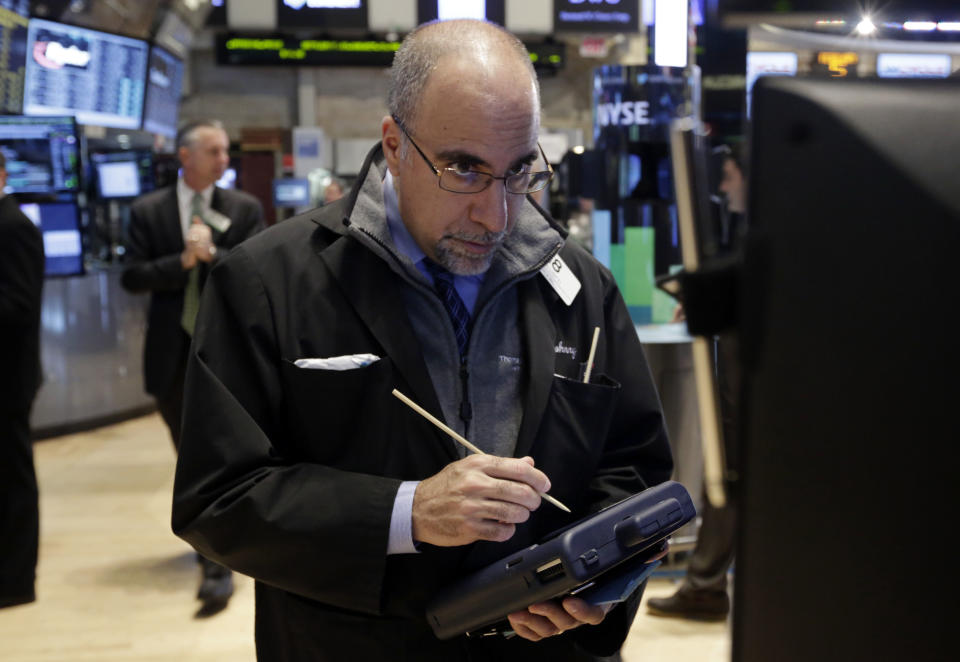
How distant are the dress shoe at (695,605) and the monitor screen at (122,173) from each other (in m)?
6.28

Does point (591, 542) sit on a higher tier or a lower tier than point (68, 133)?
lower

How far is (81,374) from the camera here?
744 cm

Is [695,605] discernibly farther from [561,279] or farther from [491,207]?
[491,207]

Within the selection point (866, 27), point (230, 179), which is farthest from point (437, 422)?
point (230, 179)

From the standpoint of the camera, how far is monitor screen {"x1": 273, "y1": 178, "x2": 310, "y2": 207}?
34.3ft

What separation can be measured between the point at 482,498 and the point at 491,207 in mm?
439

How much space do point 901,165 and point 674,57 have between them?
415 cm

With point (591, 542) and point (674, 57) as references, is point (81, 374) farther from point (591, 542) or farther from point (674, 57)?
point (591, 542)

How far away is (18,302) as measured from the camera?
3.59 m

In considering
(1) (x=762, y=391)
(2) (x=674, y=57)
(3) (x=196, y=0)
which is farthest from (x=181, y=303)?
(3) (x=196, y=0)

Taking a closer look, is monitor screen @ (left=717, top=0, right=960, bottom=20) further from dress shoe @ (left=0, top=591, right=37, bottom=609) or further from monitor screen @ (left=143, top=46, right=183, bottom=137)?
monitor screen @ (left=143, top=46, right=183, bottom=137)

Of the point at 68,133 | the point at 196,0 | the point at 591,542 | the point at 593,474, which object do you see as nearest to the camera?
the point at 591,542

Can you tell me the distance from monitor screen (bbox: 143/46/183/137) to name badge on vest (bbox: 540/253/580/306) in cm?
731

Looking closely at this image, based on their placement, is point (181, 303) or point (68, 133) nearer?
point (181, 303)
